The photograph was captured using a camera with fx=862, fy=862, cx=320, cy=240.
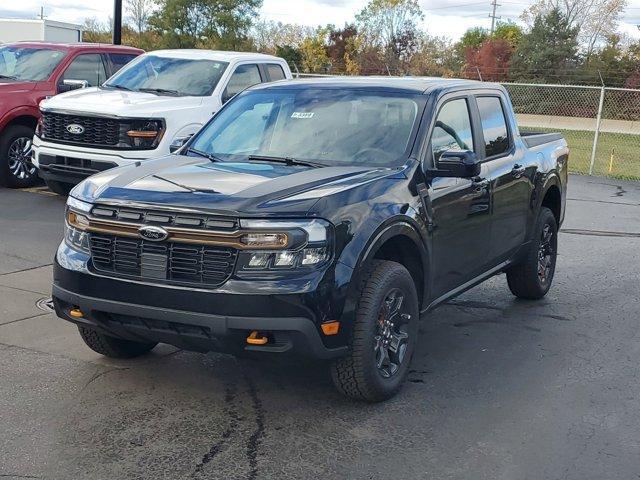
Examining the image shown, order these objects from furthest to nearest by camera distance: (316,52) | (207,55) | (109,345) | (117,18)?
(316,52) → (117,18) → (207,55) → (109,345)

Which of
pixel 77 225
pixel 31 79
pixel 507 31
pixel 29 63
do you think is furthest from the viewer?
pixel 507 31

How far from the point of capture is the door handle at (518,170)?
6.64m

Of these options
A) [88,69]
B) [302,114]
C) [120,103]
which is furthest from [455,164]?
[88,69]

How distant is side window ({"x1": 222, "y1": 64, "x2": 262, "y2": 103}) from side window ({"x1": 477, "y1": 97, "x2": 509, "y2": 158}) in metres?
5.32

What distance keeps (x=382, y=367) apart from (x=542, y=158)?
3.11 metres

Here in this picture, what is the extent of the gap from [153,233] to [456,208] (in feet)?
6.96

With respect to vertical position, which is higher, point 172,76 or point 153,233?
point 172,76

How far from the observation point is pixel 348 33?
171ft

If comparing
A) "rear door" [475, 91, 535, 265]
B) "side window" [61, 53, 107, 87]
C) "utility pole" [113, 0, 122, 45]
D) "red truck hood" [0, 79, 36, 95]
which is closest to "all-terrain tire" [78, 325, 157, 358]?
"rear door" [475, 91, 535, 265]

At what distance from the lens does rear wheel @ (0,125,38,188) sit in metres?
12.0

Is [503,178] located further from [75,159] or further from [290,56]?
[290,56]

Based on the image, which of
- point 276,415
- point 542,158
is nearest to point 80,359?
point 276,415

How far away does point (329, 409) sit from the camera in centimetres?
489

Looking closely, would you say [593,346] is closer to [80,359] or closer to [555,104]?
[80,359]
